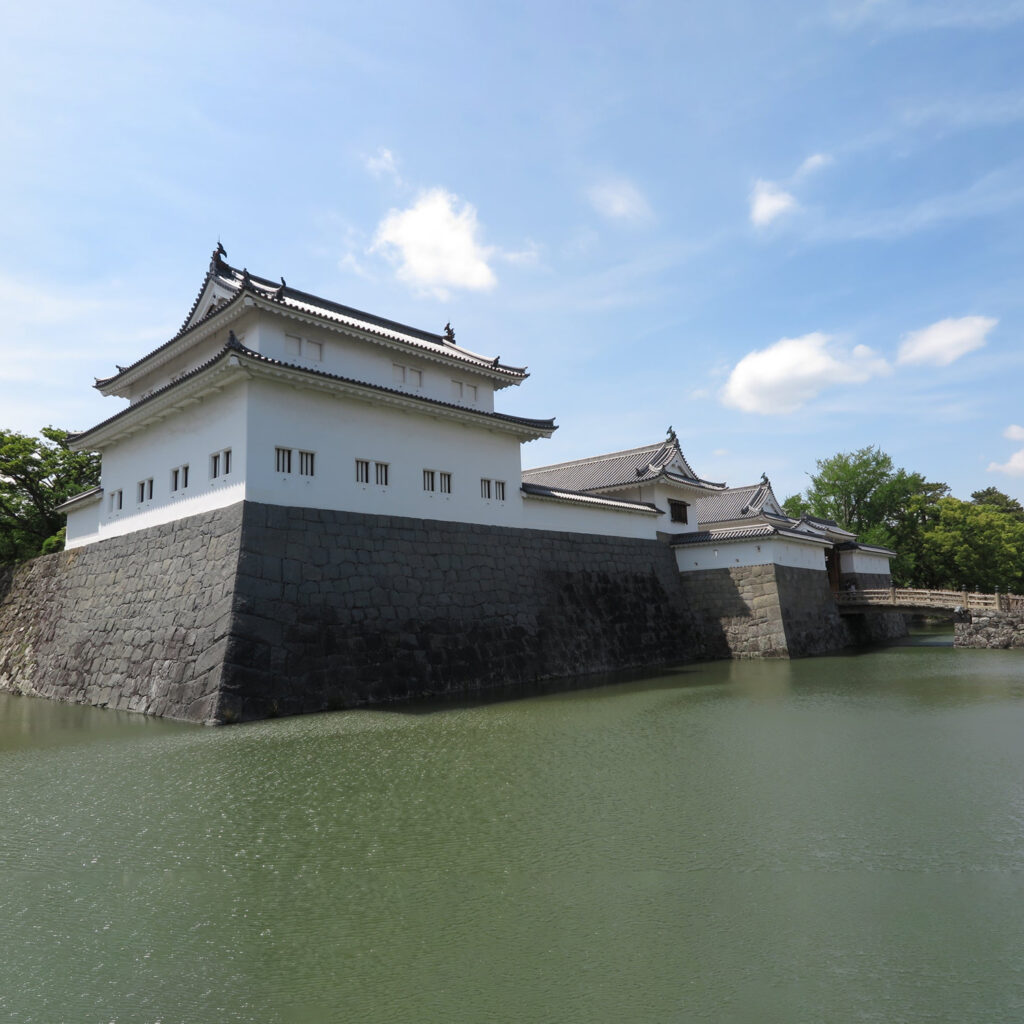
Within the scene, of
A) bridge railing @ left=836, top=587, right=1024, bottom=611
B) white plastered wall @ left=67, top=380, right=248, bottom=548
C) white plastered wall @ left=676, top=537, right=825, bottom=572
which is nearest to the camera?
white plastered wall @ left=67, top=380, right=248, bottom=548

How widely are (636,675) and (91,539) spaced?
1232cm

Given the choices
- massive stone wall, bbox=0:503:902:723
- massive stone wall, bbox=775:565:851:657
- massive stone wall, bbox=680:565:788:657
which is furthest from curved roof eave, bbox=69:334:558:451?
massive stone wall, bbox=775:565:851:657

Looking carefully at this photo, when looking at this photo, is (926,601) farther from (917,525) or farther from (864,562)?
(917,525)

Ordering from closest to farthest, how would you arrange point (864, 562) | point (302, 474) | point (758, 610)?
point (302, 474) → point (758, 610) → point (864, 562)

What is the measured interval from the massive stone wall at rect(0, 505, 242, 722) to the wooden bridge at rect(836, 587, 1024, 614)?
734 inches

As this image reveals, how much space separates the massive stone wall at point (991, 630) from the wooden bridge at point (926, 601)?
276 millimetres

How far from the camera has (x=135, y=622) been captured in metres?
12.7

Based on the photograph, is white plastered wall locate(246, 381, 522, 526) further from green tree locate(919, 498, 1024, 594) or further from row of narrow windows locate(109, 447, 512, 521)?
green tree locate(919, 498, 1024, 594)

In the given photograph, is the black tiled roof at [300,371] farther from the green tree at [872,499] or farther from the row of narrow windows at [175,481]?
the green tree at [872,499]

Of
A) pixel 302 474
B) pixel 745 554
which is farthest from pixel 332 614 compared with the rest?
pixel 745 554

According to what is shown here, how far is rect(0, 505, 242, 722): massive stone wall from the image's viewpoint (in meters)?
10.8

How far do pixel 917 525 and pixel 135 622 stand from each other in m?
35.6

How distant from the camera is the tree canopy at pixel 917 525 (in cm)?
3372

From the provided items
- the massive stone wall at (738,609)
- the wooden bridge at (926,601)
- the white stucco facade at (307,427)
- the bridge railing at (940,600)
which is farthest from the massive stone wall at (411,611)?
the bridge railing at (940,600)
